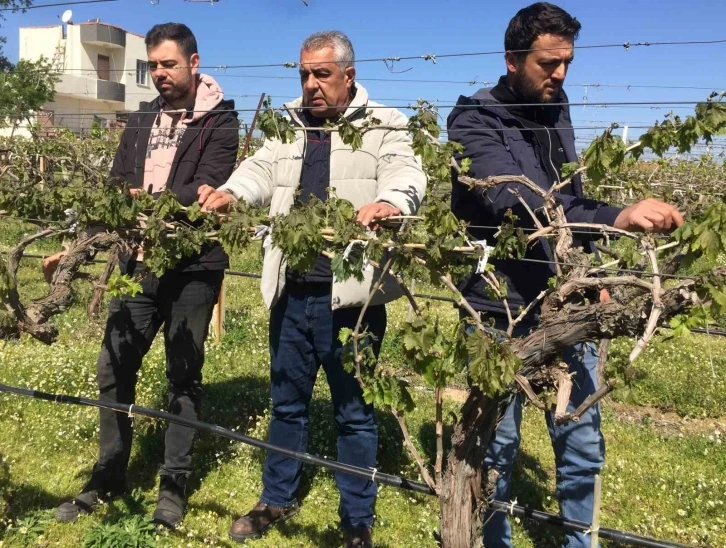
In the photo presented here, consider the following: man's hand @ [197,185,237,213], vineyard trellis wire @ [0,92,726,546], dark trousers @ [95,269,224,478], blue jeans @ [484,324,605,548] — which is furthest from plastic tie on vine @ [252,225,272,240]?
blue jeans @ [484,324,605,548]

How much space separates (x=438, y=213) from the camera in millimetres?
2082

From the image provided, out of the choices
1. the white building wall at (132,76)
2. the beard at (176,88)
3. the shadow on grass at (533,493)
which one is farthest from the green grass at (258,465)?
the white building wall at (132,76)

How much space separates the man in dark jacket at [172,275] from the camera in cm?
321

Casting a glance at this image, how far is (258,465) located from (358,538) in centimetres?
111

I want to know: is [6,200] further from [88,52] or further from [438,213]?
[88,52]

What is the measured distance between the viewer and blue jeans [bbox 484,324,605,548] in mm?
2701

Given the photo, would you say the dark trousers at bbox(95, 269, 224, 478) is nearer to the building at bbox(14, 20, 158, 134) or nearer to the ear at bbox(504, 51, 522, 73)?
the ear at bbox(504, 51, 522, 73)

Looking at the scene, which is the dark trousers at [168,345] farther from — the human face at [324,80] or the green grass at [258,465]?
the human face at [324,80]

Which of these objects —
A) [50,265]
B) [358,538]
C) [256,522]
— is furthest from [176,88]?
[358,538]

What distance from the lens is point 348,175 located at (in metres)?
2.98

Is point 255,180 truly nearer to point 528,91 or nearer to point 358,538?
point 528,91

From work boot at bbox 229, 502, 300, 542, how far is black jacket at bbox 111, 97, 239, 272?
133 cm

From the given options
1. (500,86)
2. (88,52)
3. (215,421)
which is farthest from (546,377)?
(88,52)

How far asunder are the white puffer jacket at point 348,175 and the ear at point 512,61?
553 millimetres
